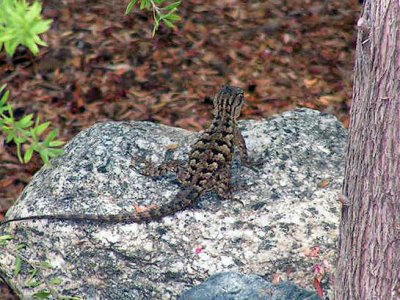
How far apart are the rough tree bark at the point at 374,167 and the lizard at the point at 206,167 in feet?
5.95

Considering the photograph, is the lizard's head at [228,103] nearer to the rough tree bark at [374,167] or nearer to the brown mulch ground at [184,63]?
the brown mulch ground at [184,63]

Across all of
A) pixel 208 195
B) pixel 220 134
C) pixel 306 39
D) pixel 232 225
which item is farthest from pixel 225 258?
pixel 306 39

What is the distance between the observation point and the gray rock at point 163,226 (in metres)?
6.39

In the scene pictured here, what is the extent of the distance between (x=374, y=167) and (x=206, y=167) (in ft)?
8.18

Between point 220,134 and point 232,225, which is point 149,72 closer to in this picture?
point 220,134

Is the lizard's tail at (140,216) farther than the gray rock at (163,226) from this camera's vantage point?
Yes

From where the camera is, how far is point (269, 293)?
560 cm

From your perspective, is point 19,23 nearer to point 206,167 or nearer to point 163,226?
point 163,226

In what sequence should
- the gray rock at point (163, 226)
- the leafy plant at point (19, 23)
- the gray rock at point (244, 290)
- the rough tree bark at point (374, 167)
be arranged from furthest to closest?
the gray rock at point (163, 226), the gray rock at point (244, 290), the rough tree bark at point (374, 167), the leafy plant at point (19, 23)

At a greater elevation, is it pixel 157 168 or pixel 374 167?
pixel 374 167

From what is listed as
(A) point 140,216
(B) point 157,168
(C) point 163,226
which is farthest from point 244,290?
(B) point 157,168

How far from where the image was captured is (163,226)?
21.5ft

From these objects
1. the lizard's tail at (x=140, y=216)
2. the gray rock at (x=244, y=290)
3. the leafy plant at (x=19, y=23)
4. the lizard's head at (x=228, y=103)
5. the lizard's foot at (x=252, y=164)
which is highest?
the leafy plant at (x=19, y=23)

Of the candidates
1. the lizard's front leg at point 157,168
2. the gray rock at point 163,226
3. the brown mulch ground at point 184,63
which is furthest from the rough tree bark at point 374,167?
the brown mulch ground at point 184,63
